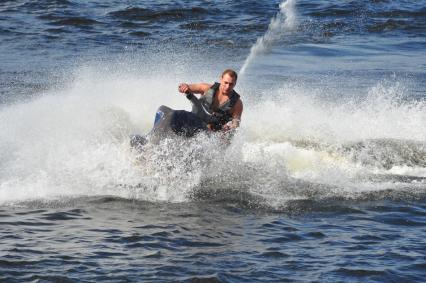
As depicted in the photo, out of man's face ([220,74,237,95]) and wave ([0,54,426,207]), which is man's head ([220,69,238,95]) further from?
wave ([0,54,426,207])

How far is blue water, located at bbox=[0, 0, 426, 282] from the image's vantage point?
8281mm

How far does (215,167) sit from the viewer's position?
11438 mm

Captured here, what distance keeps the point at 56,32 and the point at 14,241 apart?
1985 cm

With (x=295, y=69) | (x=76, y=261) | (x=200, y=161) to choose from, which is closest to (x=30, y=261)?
(x=76, y=261)

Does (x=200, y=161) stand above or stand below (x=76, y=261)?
above

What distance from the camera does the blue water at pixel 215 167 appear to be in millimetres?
8281

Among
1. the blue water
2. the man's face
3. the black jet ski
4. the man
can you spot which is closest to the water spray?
the blue water

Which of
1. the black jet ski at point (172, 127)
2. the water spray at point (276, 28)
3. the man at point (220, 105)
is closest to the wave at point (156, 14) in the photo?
the water spray at point (276, 28)

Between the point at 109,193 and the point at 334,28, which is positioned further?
the point at 334,28

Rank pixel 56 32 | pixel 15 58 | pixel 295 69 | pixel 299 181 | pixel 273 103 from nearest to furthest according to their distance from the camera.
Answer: pixel 299 181 < pixel 273 103 < pixel 295 69 < pixel 15 58 < pixel 56 32

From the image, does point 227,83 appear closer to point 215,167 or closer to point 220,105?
point 220,105

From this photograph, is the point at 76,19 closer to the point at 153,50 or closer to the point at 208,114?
the point at 153,50

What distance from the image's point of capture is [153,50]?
24.9 m

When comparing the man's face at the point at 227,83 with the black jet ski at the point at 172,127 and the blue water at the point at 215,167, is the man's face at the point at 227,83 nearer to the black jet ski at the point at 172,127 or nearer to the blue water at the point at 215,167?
the black jet ski at the point at 172,127
